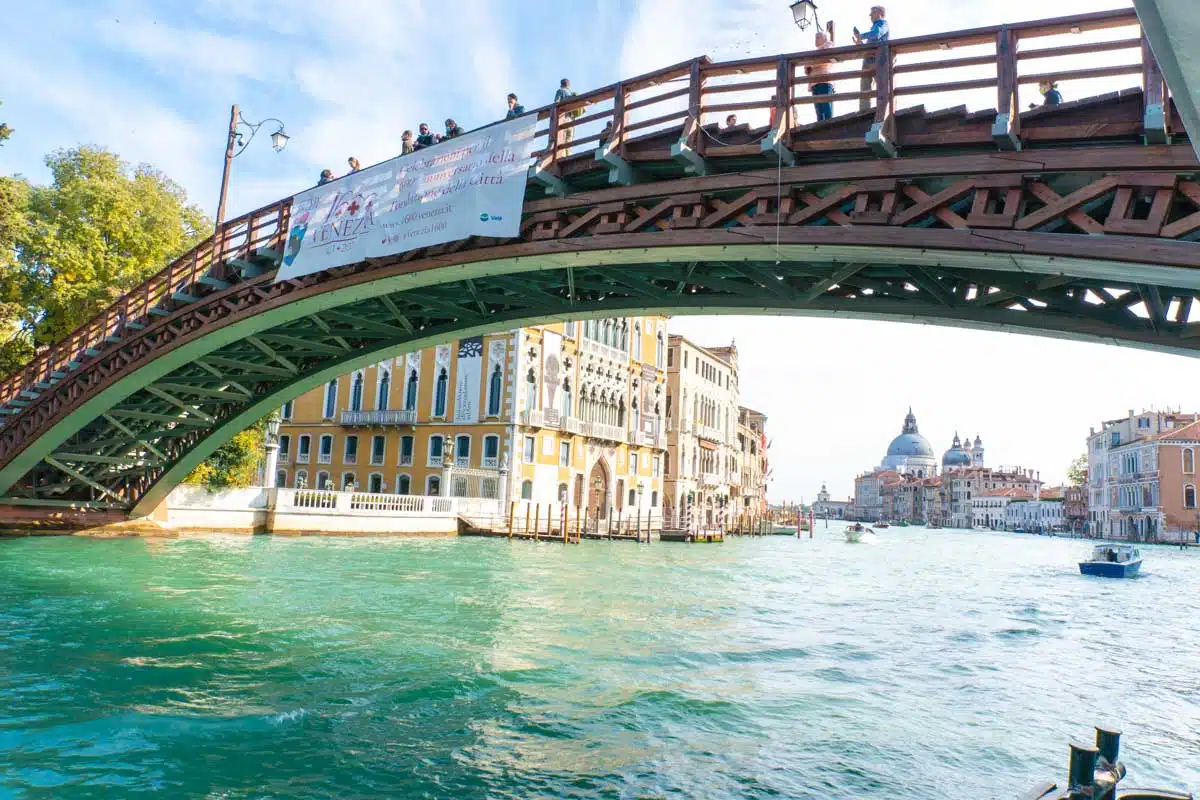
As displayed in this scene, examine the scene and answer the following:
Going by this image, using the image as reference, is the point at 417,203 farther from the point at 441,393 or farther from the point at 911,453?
the point at 911,453

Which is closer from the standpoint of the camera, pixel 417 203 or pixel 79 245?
pixel 417 203

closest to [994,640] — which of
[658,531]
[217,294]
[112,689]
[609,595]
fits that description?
[609,595]

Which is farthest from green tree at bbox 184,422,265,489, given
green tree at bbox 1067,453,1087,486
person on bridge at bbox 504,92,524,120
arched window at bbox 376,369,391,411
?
green tree at bbox 1067,453,1087,486

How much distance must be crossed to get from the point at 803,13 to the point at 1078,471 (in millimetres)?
97897

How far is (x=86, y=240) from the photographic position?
67.9 feet

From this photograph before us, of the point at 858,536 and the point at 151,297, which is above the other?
the point at 151,297

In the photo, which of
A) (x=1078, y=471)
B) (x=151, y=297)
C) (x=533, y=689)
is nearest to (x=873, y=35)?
(x=533, y=689)

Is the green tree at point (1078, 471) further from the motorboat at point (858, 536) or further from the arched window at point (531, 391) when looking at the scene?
the arched window at point (531, 391)

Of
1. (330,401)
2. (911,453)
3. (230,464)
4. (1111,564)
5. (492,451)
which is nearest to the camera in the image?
(230,464)

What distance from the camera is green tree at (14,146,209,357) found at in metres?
20.0

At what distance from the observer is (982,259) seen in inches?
236

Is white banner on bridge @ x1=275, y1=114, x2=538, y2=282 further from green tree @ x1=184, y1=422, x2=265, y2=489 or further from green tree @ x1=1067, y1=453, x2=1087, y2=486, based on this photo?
green tree @ x1=1067, y1=453, x2=1087, y2=486

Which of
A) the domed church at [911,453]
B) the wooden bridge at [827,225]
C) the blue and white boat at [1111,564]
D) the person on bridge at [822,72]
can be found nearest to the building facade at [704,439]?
the blue and white boat at [1111,564]

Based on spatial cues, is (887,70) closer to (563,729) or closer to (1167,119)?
(1167,119)
